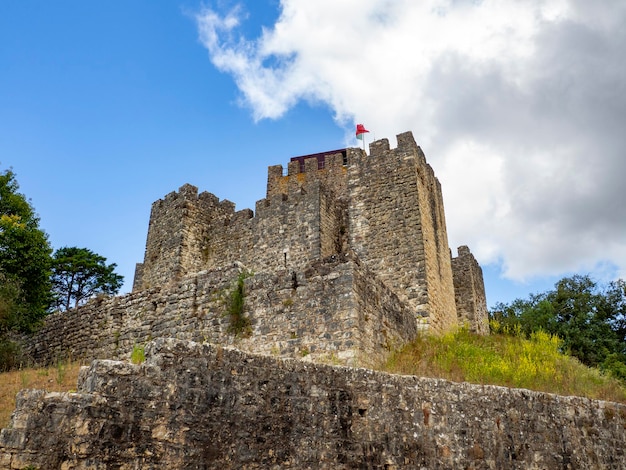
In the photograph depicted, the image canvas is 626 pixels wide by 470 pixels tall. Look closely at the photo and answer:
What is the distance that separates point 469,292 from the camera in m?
22.8

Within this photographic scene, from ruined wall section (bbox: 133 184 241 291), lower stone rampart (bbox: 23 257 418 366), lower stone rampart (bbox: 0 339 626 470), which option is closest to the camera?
lower stone rampart (bbox: 0 339 626 470)

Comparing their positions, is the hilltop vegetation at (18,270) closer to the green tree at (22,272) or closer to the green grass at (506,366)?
the green tree at (22,272)

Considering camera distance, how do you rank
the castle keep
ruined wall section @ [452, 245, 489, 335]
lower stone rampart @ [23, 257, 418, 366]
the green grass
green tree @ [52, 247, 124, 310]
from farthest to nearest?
green tree @ [52, 247, 124, 310] → ruined wall section @ [452, 245, 489, 335] → the castle keep → lower stone rampart @ [23, 257, 418, 366] → the green grass

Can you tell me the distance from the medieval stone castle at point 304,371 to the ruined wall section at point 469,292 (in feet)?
12.6

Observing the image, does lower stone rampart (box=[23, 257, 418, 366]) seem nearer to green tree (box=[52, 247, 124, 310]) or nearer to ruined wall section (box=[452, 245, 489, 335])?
ruined wall section (box=[452, 245, 489, 335])

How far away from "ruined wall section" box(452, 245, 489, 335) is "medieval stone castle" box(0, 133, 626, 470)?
385 centimetres

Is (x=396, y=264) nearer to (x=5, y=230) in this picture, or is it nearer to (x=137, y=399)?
(x=5, y=230)

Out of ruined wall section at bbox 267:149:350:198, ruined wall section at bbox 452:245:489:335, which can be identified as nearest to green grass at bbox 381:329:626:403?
ruined wall section at bbox 452:245:489:335

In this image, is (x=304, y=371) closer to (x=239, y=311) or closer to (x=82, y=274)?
(x=239, y=311)

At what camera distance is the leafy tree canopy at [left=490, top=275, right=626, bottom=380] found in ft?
81.8

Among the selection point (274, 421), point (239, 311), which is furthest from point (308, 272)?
point (274, 421)

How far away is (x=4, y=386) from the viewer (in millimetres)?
8930

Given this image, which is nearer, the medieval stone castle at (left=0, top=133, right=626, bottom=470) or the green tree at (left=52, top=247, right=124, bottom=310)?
the medieval stone castle at (left=0, top=133, right=626, bottom=470)

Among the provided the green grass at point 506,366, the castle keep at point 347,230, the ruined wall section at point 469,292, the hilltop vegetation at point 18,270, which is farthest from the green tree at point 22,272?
the ruined wall section at point 469,292
